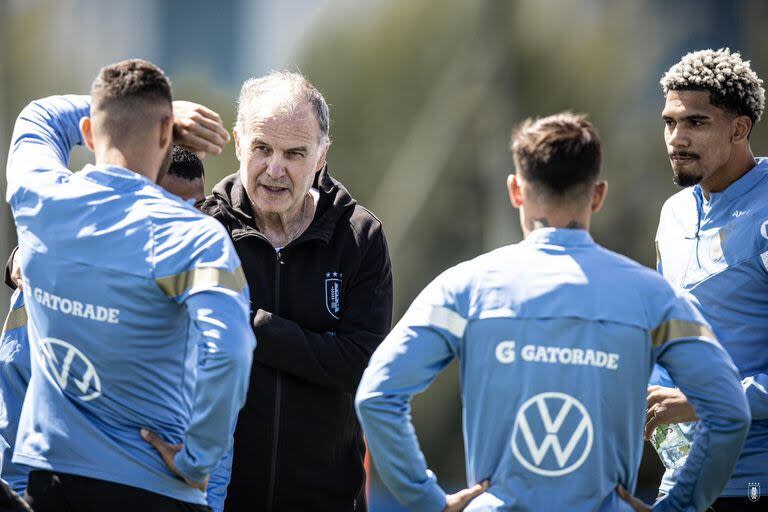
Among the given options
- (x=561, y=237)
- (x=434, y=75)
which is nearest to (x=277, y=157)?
(x=561, y=237)

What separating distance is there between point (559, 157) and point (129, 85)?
1014mm

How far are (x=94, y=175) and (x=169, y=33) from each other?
12.8 feet

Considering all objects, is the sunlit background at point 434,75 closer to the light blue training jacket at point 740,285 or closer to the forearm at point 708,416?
the light blue training jacket at point 740,285

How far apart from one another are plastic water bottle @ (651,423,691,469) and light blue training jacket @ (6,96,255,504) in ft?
4.99

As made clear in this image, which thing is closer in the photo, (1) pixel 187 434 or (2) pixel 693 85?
(1) pixel 187 434

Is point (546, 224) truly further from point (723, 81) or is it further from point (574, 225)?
point (723, 81)

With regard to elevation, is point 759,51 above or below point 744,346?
above

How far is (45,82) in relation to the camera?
6.22 m

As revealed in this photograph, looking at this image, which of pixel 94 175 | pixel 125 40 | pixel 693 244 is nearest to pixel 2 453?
pixel 94 175

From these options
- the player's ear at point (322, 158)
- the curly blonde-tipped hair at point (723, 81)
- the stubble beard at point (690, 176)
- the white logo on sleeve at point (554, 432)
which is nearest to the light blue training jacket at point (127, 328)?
the white logo on sleeve at point (554, 432)

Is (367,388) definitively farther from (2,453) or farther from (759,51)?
(759,51)

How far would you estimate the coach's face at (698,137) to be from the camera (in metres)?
3.32

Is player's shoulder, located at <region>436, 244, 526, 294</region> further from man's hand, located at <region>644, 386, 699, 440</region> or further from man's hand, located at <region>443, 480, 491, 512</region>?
man's hand, located at <region>644, 386, 699, 440</region>

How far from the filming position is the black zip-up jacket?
10.0 feet
